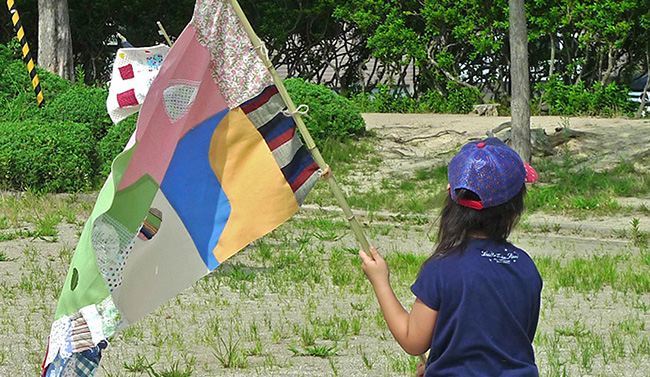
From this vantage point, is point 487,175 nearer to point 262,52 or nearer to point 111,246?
point 262,52

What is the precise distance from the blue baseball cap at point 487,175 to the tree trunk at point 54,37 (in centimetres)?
1379

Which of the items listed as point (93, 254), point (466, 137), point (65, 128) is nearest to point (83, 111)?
point (65, 128)

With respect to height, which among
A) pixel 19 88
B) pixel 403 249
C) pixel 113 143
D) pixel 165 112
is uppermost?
pixel 165 112

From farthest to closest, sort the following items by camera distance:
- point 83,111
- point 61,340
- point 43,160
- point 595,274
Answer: point 83,111 → point 43,160 → point 595,274 → point 61,340

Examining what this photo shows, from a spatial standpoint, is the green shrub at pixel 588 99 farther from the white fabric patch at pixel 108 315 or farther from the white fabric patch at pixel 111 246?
the white fabric patch at pixel 108 315

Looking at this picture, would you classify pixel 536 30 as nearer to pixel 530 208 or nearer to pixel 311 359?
pixel 530 208

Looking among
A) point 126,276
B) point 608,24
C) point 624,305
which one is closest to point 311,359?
point 126,276

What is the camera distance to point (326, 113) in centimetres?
1396

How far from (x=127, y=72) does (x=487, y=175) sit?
1.81 metres

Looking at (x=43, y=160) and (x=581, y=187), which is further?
(x=43, y=160)

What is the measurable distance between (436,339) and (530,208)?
766 cm

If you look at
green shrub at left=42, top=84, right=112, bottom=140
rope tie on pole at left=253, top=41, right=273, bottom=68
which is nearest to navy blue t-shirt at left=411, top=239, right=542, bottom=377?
rope tie on pole at left=253, top=41, right=273, bottom=68

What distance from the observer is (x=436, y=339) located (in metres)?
2.88

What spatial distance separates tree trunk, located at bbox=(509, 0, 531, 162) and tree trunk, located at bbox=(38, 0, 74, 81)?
776 centimetres
